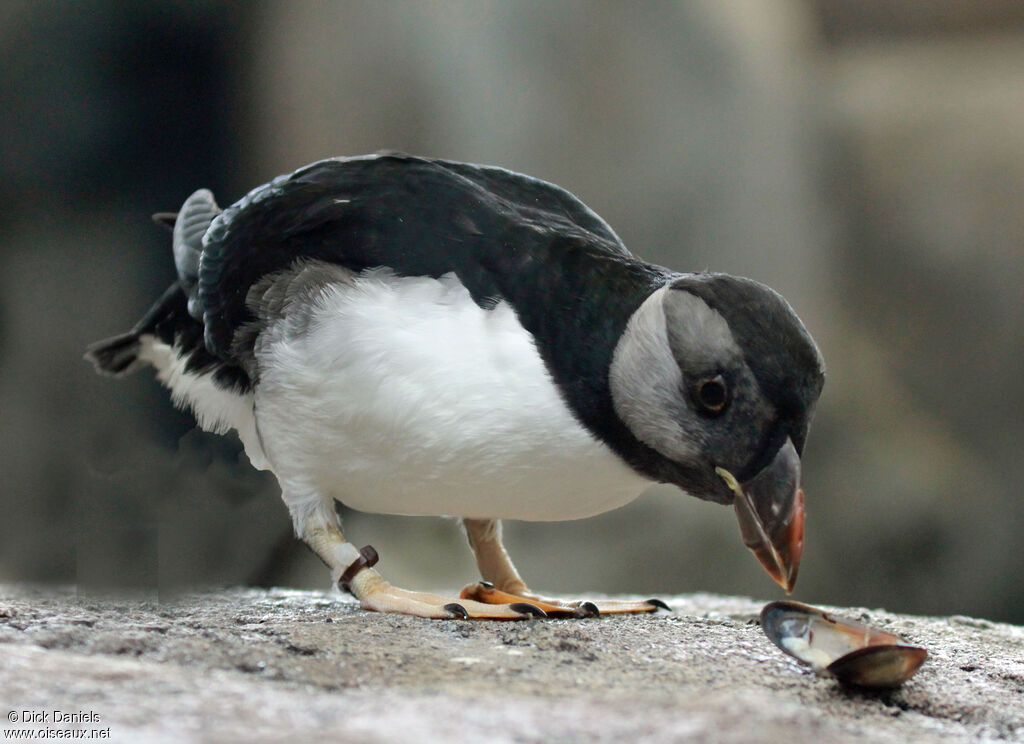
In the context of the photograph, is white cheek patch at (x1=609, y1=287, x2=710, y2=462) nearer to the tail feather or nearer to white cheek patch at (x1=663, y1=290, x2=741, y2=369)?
white cheek patch at (x1=663, y1=290, x2=741, y2=369)

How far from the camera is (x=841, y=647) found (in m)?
2.32

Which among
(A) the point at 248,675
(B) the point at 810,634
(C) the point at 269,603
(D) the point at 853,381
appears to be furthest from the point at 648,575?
(A) the point at 248,675

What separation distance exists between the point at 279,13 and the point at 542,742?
6.34 m

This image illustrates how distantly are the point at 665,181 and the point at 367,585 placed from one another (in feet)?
15.2

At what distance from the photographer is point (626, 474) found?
8.71 feet

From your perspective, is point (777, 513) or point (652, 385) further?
point (652, 385)

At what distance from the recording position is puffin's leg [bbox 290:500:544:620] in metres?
2.79

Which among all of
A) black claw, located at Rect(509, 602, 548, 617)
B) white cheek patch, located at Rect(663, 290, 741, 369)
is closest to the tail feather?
black claw, located at Rect(509, 602, 548, 617)

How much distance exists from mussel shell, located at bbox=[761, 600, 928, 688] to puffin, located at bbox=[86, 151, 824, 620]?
15 centimetres

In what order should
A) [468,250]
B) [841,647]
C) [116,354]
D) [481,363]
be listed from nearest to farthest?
[841,647] → [481,363] → [468,250] → [116,354]

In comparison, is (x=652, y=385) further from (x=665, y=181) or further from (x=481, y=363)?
(x=665, y=181)

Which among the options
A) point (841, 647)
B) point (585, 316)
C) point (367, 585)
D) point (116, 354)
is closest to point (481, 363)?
point (585, 316)

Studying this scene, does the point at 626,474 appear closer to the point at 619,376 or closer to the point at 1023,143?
the point at 619,376

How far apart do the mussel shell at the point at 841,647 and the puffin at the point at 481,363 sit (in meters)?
0.15
